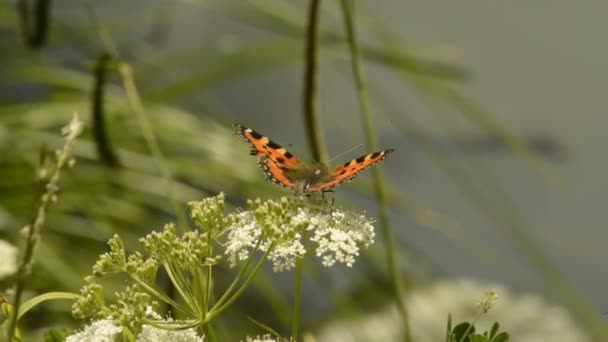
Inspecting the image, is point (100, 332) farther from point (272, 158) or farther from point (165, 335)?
point (272, 158)

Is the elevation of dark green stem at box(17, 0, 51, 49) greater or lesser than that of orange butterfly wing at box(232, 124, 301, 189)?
greater

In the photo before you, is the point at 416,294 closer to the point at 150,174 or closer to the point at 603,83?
the point at 150,174

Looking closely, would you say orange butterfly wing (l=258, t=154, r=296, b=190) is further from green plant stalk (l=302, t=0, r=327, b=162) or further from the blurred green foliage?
the blurred green foliage

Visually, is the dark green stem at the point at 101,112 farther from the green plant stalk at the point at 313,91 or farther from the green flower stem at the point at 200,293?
the green flower stem at the point at 200,293

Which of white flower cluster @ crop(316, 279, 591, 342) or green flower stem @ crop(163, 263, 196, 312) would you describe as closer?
green flower stem @ crop(163, 263, 196, 312)

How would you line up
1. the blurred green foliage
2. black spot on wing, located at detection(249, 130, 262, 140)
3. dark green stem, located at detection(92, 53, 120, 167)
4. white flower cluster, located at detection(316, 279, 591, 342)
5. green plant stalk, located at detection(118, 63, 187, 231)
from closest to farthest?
black spot on wing, located at detection(249, 130, 262, 140) < green plant stalk, located at detection(118, 63, 187, 231) < dark green stem, located at detection(92, 53, 120, 167) < the blurred green foliage < white flower cluster, located at detection(316, 279, 591, 342)

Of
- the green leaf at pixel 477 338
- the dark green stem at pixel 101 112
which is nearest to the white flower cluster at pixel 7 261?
the green leaf at pixel 477 338

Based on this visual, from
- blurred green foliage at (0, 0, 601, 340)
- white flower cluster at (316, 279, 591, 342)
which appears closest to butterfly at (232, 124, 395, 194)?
blurred green foliage at (0, 0, 601, 340)
